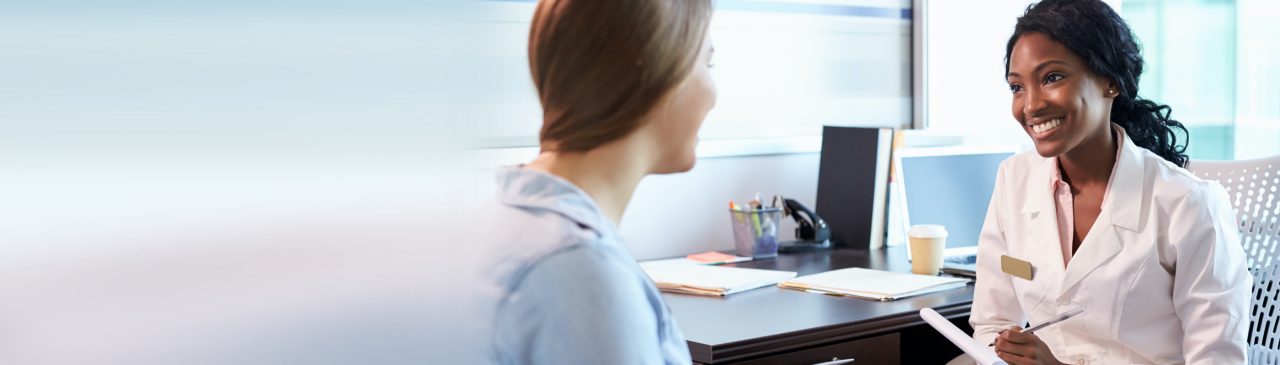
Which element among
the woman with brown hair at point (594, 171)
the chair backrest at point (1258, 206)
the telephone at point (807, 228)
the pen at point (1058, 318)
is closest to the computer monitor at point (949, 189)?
the telephone at point (807, 228)

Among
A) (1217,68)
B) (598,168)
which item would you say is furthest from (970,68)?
(598,168)

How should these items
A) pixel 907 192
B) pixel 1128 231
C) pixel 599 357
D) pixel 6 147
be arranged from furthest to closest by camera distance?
pixel 907 192, pixel 1128 231, pixel 599 357, pixel 6 147

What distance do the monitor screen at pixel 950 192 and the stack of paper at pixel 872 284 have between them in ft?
1.13

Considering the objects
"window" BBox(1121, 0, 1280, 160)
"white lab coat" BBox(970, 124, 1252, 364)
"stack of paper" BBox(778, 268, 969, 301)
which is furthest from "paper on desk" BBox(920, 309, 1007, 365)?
"window" BBox(1121, 0, 1280, 160)

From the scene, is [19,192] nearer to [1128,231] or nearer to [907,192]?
[1128,231]

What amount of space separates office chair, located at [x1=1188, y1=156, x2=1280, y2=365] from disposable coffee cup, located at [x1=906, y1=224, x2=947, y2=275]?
465 mm

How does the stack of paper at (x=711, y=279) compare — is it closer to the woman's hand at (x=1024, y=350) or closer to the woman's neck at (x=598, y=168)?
the woman's hand at (x=1024, y=350)

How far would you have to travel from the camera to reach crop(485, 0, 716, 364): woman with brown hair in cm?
50

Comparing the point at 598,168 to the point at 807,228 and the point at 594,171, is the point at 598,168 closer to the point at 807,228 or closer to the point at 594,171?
the point at 594,171

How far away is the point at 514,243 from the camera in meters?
0.51

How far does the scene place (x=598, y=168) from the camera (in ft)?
1.98

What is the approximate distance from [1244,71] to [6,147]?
3414 millimetres

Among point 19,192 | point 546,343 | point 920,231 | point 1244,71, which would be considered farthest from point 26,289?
point 1244,71

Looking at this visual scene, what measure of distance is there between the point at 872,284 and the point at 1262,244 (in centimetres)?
55
